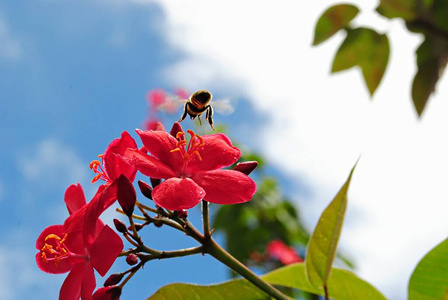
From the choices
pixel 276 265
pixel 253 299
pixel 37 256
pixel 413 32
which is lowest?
pixel 276 265

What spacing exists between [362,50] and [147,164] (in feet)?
4.39

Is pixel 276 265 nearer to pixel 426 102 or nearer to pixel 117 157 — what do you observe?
pixel 426 102

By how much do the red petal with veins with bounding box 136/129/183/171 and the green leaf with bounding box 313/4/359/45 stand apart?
3.63ft

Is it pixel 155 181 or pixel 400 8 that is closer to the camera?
pixel 155 181

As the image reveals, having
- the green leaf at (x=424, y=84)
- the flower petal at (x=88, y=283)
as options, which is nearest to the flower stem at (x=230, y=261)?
the flower petal at (x=88, y=283)

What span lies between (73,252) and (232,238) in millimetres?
3638

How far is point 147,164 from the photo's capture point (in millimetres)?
1223

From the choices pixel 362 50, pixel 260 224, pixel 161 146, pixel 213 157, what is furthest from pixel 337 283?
pixel 260 224

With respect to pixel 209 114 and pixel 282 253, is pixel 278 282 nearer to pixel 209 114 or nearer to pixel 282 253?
pixel 209 114

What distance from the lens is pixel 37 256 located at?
1.34 metres

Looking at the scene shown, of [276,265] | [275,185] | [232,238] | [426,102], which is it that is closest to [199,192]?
[426,102]

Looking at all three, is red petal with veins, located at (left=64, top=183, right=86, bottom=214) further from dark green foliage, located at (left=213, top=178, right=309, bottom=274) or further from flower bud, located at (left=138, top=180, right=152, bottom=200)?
dark green foliage, located at (left=213, top=178, right=309, bottom=274)

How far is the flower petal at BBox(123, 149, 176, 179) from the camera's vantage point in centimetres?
121

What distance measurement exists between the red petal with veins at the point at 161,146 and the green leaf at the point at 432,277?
62 centimetres
